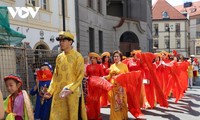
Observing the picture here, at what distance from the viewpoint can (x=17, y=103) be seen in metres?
3.99

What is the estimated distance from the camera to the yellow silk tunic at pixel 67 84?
4.99 meters

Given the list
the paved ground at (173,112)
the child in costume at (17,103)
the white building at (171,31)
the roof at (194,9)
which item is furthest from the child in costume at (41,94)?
the roof at (194,9)

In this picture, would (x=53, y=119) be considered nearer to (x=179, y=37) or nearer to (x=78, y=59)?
(x=78, y=59)

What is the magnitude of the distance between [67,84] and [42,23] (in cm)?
1114

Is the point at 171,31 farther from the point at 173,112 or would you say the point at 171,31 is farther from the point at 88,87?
the point at 88,87

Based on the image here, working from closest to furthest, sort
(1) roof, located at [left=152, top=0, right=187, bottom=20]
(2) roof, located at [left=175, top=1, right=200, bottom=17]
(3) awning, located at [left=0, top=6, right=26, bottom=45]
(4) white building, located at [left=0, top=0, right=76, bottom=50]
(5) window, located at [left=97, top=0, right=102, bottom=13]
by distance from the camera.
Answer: (3) awning, located at [left=0, top=6, right=26, bottom=45] → (4) white building, located at [left=0, top=0, right=76, bottom=50] → (5) window, located at [left=97, top=0, right=102, bottom=13] → (1) roof, located at [left=152, top=0, right=187, bottom=20] → (2) roof, located at [left=175, top=1, right=200, bottom=17]

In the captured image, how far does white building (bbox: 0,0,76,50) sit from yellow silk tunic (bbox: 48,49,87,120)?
8120 millimetres

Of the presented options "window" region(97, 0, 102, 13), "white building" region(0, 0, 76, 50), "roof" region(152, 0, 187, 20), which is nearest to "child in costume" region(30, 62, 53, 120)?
"white building" region(0, 0, 76, 50)

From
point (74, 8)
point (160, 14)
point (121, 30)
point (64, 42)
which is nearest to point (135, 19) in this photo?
point (121, 30)

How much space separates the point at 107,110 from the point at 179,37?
65686mm

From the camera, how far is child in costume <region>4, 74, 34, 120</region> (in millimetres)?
3959

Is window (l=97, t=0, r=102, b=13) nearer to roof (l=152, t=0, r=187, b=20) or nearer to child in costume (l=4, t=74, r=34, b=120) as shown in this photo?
child in costume (l=4, t=74, r=34, b=120)

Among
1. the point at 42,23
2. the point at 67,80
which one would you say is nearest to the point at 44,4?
the point at 42,23

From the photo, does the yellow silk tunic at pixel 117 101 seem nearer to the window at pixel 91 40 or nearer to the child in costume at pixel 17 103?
the child in costume at pixel 17 103
